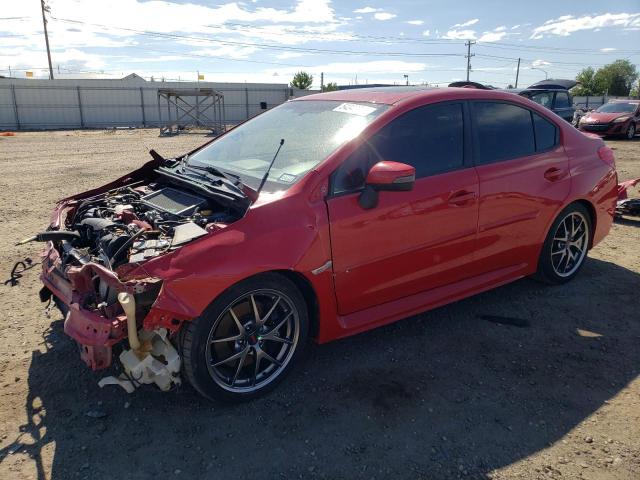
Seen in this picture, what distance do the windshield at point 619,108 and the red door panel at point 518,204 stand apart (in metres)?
19.4

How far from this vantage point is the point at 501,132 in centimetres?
409

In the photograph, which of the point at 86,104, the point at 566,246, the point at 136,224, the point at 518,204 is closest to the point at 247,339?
the point at 136,224

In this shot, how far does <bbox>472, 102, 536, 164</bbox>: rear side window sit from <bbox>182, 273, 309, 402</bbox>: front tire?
190 centimetres

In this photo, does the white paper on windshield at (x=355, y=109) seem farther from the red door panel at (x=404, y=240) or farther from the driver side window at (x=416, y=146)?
the red door panel at (x=404, y=240)

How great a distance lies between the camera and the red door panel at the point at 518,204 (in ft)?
12.8

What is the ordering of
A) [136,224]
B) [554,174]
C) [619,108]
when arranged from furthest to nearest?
1. [619,108]
2. [554,174]
3. [136,224]

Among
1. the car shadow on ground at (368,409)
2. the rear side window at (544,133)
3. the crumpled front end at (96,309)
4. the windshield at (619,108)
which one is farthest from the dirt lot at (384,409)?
the windshield at (619,108)

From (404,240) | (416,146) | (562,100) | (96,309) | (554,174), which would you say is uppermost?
(562,100)

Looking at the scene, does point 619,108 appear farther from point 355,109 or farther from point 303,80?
point 303,80

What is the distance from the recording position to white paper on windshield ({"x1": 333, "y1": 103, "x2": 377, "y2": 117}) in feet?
11.8

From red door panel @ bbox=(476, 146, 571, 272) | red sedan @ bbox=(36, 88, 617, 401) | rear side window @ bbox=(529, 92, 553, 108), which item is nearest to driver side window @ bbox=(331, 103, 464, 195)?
red sedan @ bbox=(36, 88, 617, 401)

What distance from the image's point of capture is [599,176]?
4684 millimetres

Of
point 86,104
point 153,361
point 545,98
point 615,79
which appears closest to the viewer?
point 153,361

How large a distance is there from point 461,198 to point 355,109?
101 centimetres
